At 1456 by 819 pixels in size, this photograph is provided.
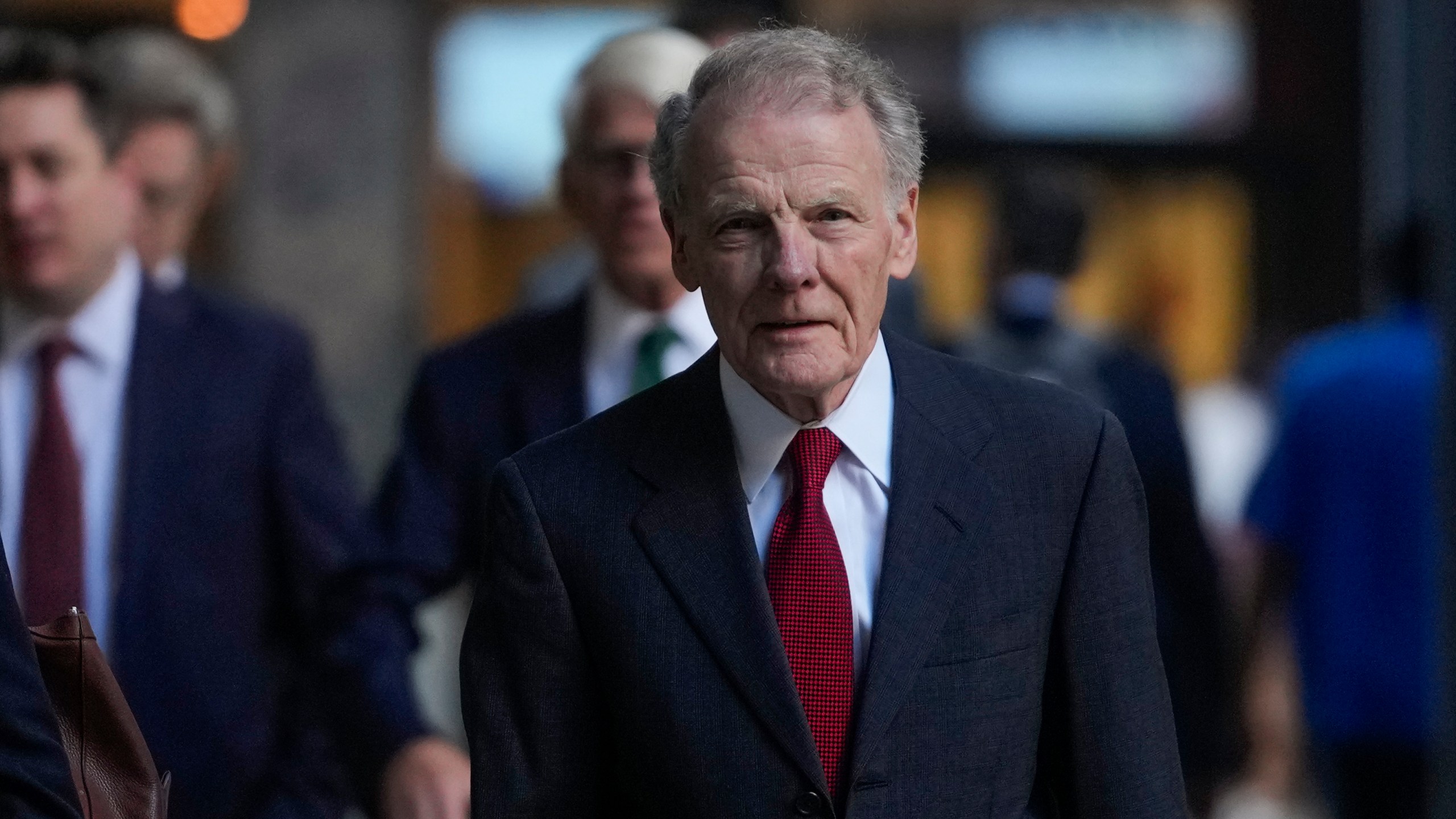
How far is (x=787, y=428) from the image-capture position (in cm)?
287

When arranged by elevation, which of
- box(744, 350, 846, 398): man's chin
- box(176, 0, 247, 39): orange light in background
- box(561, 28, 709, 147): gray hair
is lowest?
box(744, 350, 846, 398): man's chin

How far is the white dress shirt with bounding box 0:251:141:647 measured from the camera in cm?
438

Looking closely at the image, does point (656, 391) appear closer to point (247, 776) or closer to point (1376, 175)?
point (247, 776)

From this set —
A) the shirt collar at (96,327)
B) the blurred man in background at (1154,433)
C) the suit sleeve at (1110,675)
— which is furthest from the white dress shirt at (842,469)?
the blurred man in background at (1154,433)

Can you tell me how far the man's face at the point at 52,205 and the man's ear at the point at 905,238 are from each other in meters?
2.17

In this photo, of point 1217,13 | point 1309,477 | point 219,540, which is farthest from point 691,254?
point 1217,13

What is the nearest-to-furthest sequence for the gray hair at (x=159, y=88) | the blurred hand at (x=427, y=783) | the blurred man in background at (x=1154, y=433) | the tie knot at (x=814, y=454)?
the tie knot at (x=814, y=454) → the blurred hand at (x=427, y=783) → the blurred man in background at (x=1154, y=433) → the gray hair at (x=159, y=88)

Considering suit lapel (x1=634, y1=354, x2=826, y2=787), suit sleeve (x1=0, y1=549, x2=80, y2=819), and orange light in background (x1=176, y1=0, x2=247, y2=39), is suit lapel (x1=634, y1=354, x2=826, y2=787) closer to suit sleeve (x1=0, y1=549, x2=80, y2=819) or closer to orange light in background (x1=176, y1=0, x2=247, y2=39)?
suit sleeve (x1=0, y1=549, x2=80, y2=819)

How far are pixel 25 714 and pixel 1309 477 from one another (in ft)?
16.6

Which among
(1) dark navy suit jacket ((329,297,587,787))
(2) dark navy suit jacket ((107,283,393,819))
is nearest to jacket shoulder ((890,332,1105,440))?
(1) dark navy suit jacket ((329,297,587,787))

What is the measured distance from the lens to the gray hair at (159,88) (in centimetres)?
625

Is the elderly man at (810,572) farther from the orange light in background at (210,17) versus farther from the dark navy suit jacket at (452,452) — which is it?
the orange light in background at (210,17)

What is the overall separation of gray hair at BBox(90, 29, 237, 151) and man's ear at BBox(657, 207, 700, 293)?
355 centimetres

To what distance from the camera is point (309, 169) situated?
10422 millimetres
